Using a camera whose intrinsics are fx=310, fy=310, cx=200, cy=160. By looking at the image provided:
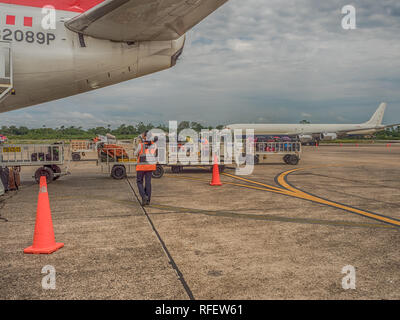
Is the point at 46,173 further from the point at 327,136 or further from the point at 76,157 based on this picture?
the point at 327,136

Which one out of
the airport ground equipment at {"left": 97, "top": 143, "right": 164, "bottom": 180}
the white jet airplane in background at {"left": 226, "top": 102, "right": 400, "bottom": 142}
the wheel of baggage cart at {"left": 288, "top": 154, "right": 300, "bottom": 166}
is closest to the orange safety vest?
the airport ground equipment at {"left": 97, "top": 143, "right": 164, "bottom": 180}

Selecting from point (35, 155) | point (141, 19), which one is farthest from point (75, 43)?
point (35, 155)

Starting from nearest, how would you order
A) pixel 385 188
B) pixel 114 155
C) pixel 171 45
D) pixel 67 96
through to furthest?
1. pixel 171 45
2. pixel 67 96
3. pixel 385 188
4. pixel 114 155

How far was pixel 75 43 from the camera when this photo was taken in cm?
845

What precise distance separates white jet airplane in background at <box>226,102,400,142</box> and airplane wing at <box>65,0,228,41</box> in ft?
147

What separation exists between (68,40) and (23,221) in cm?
487

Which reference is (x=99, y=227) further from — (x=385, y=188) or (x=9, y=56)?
(x=385, y=188)

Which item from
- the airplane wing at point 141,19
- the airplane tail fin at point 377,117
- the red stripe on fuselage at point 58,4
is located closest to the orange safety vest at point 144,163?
the airplane wing at point 141,19

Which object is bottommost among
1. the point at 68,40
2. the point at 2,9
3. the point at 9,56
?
the point at 9,56

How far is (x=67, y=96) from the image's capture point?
995cm

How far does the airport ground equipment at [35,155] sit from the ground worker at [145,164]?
16.6 ft

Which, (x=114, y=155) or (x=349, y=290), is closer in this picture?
(x=349, y=290)

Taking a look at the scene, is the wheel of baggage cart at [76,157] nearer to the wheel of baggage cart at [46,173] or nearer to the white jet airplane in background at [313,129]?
the wheel of baggage cart at [46,173]
